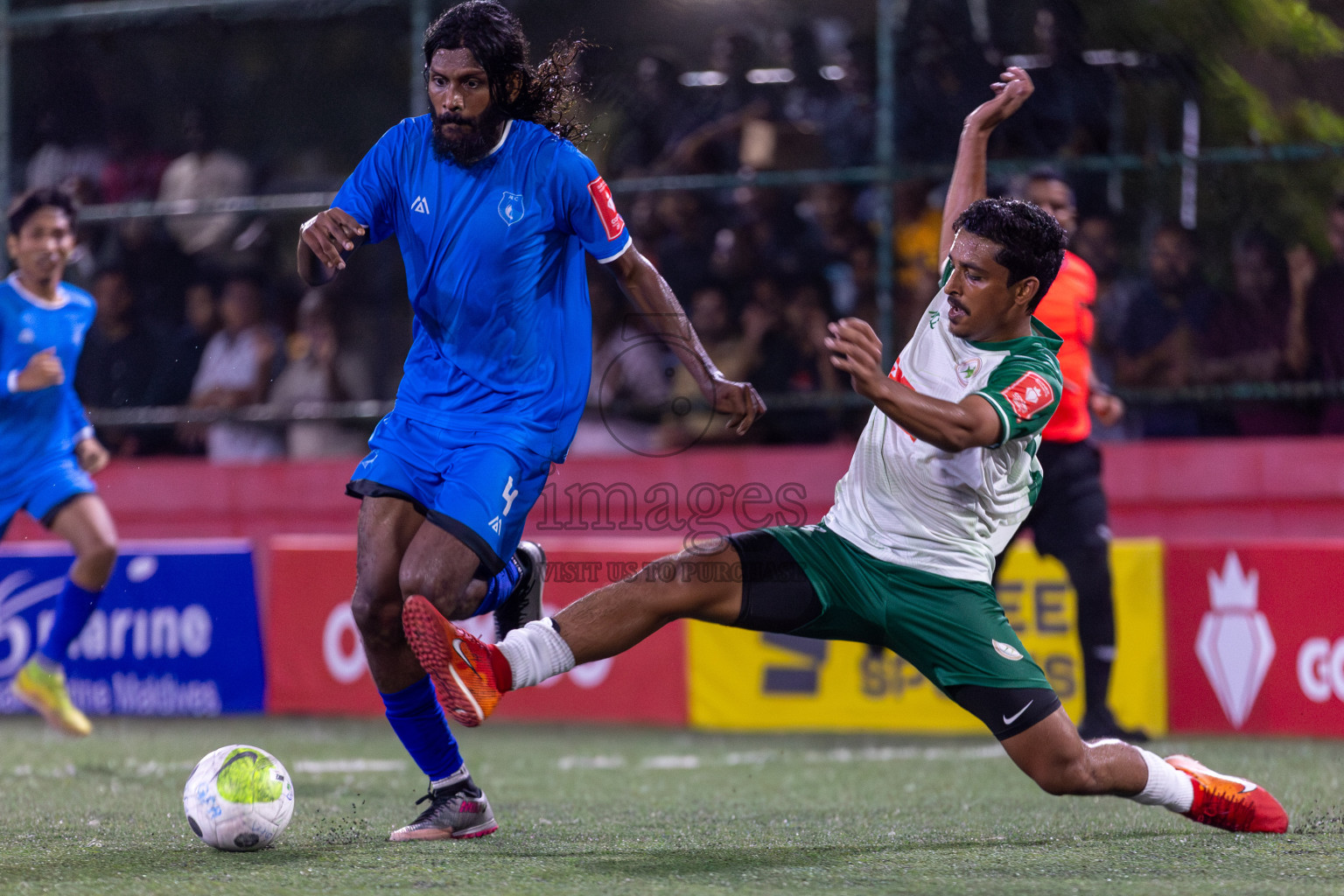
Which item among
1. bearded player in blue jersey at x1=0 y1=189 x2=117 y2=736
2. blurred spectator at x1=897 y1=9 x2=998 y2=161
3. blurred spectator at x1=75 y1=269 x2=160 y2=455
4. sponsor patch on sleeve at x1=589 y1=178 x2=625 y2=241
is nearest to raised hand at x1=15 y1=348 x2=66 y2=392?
bearded player in blue jersey at x1=0 y1=189 x2=117 y2=736

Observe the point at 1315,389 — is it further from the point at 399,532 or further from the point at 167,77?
the point at 167,77

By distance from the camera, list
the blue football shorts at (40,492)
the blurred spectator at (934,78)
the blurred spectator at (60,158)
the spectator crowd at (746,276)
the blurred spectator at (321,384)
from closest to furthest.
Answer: the blue football shorts at (40,492), the spectator crowd at (746,276), the blurred spectator at (934,78), the blurred spectator at (321,384), the blurred spectator at (60,158)

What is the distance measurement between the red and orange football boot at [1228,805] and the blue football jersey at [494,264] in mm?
1972

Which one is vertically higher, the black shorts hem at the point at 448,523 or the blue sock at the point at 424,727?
the black shorts hem at the point at 448,523

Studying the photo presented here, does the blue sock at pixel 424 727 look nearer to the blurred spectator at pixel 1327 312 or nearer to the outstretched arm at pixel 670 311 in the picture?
the outstretched arm at pixel 670 311

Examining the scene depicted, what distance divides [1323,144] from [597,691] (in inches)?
189

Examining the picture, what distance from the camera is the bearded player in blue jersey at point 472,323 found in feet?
13.8

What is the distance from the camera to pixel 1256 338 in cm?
838

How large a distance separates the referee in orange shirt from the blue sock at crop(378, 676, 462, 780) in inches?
116

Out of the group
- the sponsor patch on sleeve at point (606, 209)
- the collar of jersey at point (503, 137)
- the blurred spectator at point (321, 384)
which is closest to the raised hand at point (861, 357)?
the sponsor patch on sleeve at point (606, 209)

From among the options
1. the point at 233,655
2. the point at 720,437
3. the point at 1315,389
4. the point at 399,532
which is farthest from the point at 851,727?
the point at 399,532

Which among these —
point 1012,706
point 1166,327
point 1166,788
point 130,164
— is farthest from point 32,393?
point 1166,327

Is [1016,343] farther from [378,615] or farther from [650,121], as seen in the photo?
[650,121]

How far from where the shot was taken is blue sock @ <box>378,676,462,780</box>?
4.43 metres
